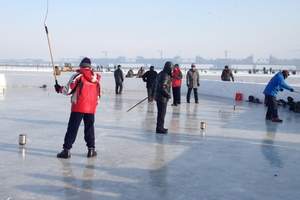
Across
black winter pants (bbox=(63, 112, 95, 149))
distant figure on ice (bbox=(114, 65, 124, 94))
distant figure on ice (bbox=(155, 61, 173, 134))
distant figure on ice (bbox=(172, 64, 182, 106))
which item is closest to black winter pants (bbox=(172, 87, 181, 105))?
distant figure on ice (bbox=(172, 64, 182, 106))

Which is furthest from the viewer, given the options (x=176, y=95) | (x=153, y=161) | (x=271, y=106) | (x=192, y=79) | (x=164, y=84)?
(x=192, y=79)

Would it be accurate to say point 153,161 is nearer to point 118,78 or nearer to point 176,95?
point 176,95

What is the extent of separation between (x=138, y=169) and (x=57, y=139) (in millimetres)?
3020

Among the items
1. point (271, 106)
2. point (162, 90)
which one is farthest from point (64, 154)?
point (271, 106)

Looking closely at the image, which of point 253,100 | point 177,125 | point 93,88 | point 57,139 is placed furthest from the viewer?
point 253,100

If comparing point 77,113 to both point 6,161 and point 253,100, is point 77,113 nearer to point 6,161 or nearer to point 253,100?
point 6,161

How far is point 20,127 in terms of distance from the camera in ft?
35.2

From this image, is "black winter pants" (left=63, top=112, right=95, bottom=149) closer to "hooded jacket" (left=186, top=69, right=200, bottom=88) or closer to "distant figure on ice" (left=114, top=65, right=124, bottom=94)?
"hooded jacket" (left=186, top=69, right=200, bottom=88)

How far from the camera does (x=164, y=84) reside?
10.2 m

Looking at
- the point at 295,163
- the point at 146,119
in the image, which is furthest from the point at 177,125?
the point at 295,163

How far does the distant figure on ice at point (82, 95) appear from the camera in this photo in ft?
23.4

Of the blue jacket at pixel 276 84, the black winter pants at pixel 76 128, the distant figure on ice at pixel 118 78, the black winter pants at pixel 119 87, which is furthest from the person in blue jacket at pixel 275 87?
the black winter pants at pixel 119 87

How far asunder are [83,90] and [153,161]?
1.55 meters

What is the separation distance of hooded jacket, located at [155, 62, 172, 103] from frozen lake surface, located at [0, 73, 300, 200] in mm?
845
